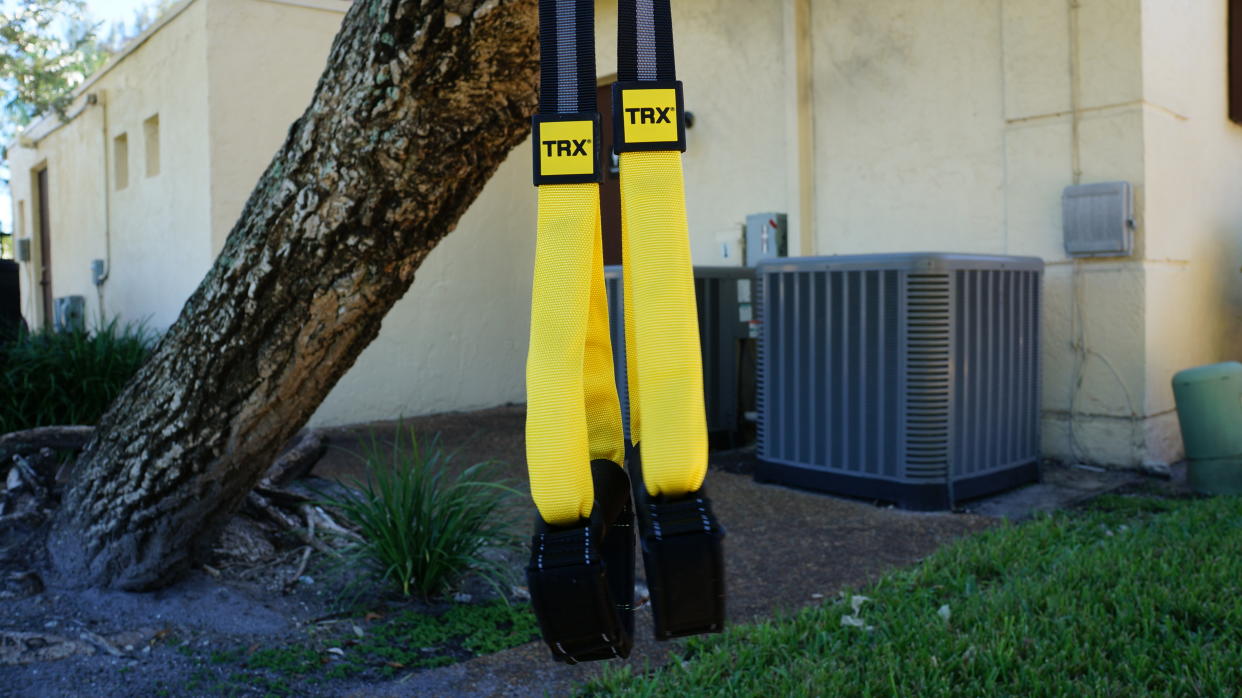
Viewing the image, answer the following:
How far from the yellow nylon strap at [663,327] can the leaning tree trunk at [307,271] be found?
139 cm

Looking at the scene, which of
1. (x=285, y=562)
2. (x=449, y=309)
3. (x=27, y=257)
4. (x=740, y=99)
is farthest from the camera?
(x=27, y=257)

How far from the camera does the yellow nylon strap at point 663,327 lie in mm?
1024

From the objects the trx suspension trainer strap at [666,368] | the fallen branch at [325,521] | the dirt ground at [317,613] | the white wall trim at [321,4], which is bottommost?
the dirt ground at [317,613]

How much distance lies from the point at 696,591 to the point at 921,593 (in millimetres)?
2918

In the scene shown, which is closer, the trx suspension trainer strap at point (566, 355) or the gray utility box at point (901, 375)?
the trx suspension trainer strap at point (566, 355)

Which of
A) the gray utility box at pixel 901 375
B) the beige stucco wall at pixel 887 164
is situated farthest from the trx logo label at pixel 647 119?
the beige stucco wall at pixel 887 164

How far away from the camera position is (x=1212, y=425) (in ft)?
18.1

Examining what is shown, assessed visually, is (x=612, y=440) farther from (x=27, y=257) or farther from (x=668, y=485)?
(x=27, y=257)

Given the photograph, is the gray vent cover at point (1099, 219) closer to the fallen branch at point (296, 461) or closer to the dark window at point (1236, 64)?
the dark window at point (1236, 64)

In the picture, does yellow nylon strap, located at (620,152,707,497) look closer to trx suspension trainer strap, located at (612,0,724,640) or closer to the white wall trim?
trx suspension trainer strap, located at (612,0,724,640)

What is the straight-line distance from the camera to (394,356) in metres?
9.12

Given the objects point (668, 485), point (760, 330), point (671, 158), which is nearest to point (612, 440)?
point (668, 485)

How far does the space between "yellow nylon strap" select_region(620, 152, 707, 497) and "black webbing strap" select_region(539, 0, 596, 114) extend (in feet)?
0.38

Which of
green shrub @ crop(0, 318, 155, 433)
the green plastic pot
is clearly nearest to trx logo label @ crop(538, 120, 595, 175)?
the green plastic pot
